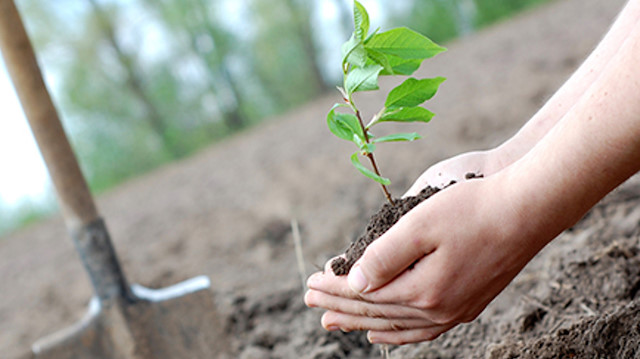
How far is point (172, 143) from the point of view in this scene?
8.73 m

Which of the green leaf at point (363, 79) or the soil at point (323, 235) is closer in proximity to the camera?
the green leaf at point (363, 79)

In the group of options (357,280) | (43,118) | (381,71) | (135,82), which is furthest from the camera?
(135,82)

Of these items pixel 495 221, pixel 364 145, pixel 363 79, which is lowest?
pixel 495 221

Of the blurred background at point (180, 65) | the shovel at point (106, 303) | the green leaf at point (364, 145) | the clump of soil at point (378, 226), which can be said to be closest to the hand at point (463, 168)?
the clump of soil at point (378, 226)

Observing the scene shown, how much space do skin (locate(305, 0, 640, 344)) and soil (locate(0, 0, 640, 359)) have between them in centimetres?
28

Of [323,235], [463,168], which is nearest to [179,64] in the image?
[323,235]

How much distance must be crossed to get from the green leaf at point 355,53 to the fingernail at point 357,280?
14.3 inches

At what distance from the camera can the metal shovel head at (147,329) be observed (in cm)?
196

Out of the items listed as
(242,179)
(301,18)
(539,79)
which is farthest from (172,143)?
(539,79)

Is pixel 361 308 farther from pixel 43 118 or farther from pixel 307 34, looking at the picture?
pixel 307 34

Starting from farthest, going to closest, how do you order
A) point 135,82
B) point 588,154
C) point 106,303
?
point 135,82, point 106,303, point 588,154

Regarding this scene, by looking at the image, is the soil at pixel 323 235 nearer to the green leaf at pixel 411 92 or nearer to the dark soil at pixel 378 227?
the dark soil at pixel 378 227

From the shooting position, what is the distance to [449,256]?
830 mm

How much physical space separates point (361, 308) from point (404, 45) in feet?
1.54
